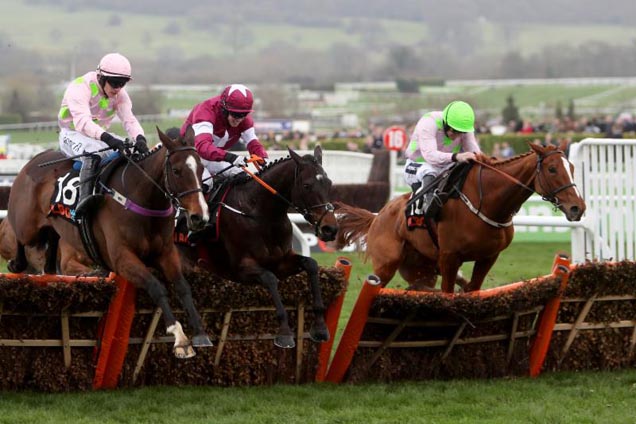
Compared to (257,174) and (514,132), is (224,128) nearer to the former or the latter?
(257,174)

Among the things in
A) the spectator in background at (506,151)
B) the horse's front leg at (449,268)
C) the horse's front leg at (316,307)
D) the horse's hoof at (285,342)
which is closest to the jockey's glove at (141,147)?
the horse's front leg at (316,307)

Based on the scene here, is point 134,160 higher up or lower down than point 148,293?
higher up

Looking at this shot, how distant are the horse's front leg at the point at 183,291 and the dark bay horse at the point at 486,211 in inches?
100

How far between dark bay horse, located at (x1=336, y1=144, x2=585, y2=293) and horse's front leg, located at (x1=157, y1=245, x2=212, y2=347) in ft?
8.35

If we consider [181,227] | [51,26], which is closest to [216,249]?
[181,227]

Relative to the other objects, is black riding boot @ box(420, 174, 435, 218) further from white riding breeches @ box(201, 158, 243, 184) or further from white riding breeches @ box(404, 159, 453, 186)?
white riding breeches @ box(201, 158, 243, 184)

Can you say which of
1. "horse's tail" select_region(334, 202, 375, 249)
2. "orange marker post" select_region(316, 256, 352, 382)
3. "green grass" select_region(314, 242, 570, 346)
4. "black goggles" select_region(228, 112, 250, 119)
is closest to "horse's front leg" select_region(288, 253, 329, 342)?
"orange marker post" select_region(316, 256, 352, 382)

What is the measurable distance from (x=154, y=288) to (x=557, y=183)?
10.4 ft

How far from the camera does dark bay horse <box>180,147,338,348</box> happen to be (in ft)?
23.2

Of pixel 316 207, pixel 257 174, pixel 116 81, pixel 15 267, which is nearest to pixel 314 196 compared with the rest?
pixel 316 207

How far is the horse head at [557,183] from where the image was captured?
324 inches

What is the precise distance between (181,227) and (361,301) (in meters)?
1.47

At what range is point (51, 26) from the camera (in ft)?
364

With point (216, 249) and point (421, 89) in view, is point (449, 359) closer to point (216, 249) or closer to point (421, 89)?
point (216, 249)
